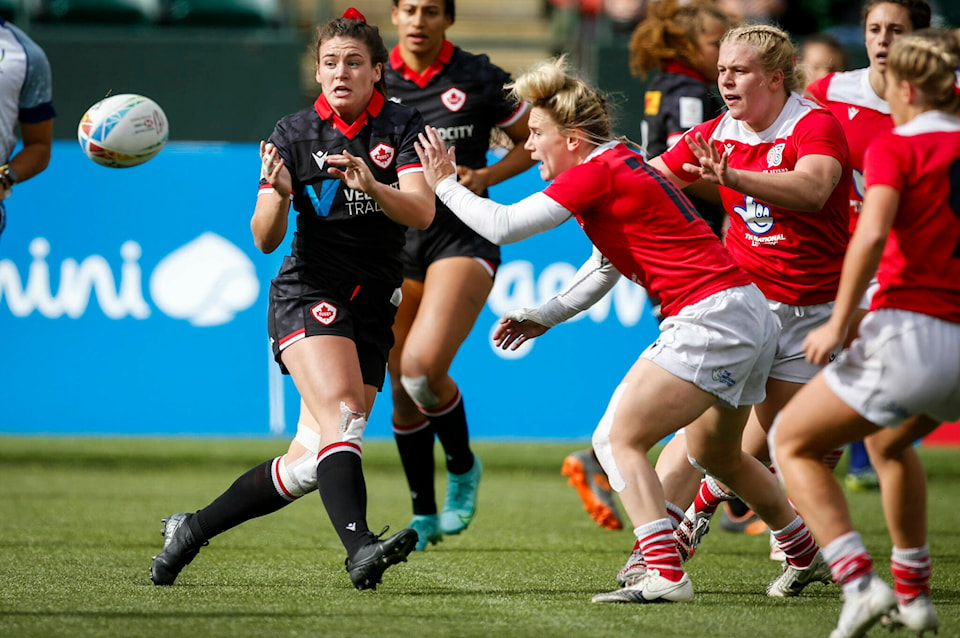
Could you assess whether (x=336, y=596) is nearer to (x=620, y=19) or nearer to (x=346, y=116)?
(x=346, y=116)

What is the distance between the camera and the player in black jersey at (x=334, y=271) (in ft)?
14.3

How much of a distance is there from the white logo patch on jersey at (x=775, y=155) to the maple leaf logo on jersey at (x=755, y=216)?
0.49 feet

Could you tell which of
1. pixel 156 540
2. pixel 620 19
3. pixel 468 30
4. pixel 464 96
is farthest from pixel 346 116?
pixel 468 30

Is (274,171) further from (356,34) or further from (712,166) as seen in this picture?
(712,166)

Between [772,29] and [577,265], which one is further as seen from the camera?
[577,265]

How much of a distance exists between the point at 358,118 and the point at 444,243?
1.42 m

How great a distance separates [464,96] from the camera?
20.1ft

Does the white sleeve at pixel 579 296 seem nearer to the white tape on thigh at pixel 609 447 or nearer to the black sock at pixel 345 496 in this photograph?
the white tape on thigh at pixel 609 447

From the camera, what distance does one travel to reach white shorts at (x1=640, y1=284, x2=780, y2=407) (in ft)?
13.2

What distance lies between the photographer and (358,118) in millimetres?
4684

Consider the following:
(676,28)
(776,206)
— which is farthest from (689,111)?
(776,206)

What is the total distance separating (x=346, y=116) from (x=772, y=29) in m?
1.54

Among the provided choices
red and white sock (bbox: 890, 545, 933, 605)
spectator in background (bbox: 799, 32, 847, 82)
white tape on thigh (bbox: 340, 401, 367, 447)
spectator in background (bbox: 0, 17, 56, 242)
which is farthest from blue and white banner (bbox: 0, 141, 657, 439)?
red and white sock (bbox: 890, 545, 933, 605)

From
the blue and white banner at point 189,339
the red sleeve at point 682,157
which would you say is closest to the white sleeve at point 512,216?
the red sleeve at point 682,157
